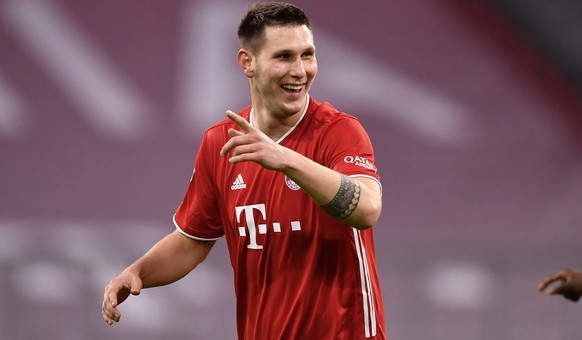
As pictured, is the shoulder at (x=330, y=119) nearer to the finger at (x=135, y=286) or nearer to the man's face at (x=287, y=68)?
the man's face at (x=287, y=68)

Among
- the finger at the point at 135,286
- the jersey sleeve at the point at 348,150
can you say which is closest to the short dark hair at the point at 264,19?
the jersey sleeve at the point at 348,150

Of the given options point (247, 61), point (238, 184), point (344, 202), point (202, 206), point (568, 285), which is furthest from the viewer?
point (202, 206)

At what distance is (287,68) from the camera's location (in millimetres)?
3771

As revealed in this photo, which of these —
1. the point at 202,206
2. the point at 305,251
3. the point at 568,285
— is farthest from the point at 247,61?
the point at 568,285

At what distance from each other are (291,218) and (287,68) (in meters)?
0.60

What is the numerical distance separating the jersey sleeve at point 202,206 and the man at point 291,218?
0.17ft

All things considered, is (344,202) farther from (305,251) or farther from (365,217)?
(305,251)

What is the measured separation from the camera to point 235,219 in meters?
3.91

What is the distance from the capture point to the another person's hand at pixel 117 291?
3779 mm

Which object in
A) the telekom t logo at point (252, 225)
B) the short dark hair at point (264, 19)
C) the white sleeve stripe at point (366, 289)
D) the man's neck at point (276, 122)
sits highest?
the short dark hair at point (264, 19)

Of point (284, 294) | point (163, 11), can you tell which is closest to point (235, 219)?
point (284, 294)

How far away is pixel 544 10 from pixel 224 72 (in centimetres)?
227

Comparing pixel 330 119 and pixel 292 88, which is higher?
pixel 292 88

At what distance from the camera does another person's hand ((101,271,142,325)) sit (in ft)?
12.4
